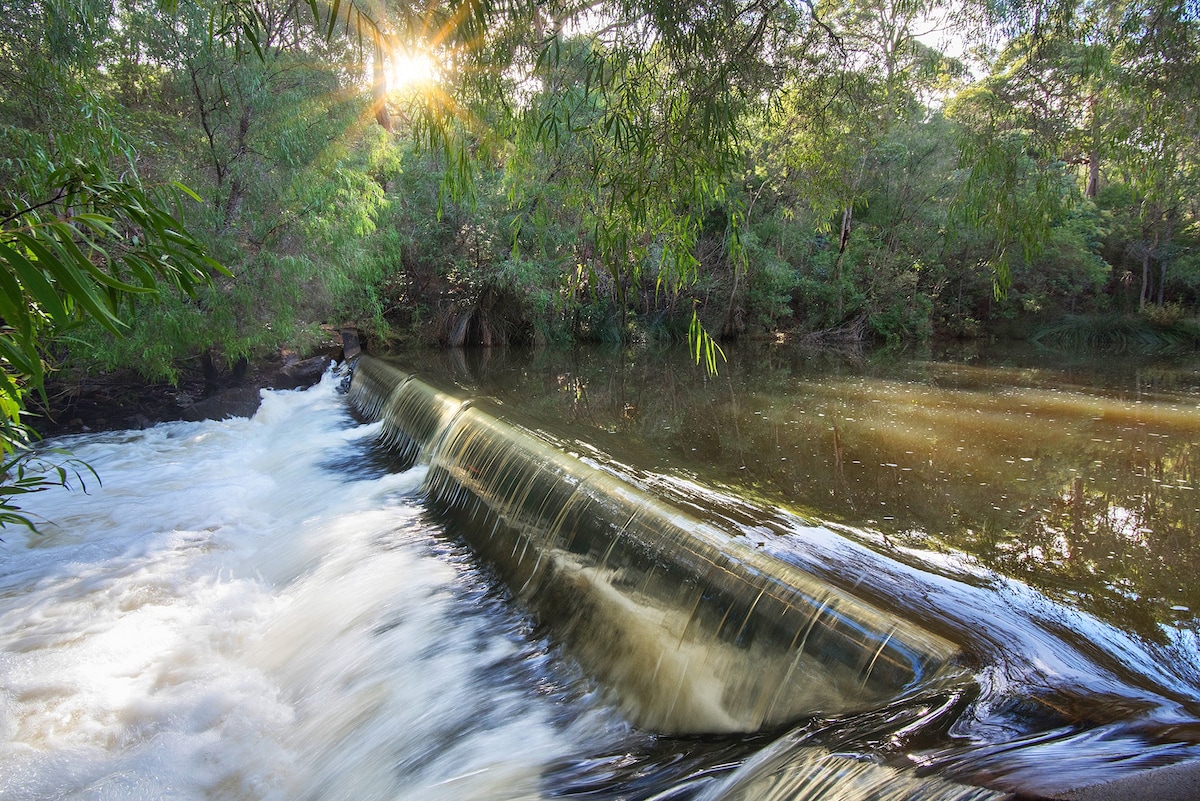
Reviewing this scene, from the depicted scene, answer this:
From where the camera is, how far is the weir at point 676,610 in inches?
97.9

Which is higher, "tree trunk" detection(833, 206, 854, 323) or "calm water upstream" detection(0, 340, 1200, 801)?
"tree trunk" detection(833, 206, 854, 323)

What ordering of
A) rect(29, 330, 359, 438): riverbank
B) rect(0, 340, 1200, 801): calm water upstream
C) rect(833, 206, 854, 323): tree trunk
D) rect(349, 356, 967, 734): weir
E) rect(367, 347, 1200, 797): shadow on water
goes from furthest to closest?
rect(833, 206, 854, 323): tree trunk → rect(29, 330, 359, 438): riverbank → rect(349, 356, 967, 734): weir → rect(0, 340, 1200, 801): calm water upstream → rect(367, 347, 1200, 797): shadow on water

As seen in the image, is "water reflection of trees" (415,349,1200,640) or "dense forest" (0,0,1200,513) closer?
"dense forest" (0,0,1200,513)

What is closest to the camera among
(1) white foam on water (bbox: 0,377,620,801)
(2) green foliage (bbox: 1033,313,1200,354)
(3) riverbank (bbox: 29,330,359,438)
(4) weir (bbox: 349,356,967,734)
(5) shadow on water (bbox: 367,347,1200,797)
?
(5) shadow on water (bbox: 367,347,1200,797)

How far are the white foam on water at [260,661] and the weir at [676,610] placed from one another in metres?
0.35

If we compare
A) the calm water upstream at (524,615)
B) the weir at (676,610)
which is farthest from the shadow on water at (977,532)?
the weir at (676,610)

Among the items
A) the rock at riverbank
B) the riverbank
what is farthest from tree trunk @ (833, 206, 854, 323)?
the rock at riverbank

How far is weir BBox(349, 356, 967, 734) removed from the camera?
249 cm

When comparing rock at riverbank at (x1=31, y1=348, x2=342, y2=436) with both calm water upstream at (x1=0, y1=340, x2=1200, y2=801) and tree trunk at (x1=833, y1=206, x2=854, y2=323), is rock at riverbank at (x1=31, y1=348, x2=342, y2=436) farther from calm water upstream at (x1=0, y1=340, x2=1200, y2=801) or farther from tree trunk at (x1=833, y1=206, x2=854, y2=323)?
tree trunk at (x1=833, y1=206, x2=854, y2=323)

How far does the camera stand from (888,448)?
6.18 m

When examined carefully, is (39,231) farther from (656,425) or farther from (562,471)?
(656,425)

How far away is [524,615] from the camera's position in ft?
13.1

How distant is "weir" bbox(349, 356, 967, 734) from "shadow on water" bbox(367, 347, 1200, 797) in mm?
188

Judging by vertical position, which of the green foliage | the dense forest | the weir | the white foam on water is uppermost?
the dense forest
